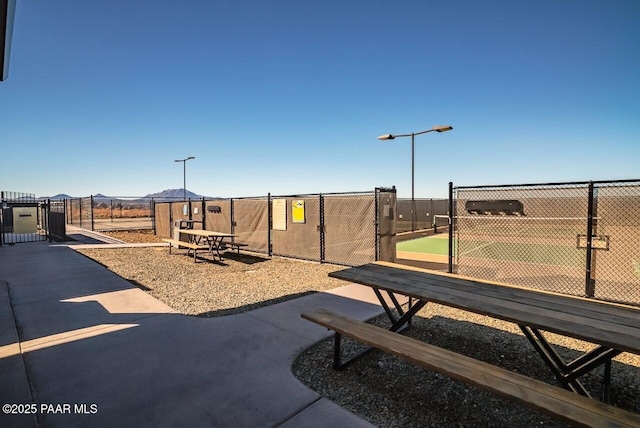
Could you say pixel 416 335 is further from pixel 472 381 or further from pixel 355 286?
pixel 355 286

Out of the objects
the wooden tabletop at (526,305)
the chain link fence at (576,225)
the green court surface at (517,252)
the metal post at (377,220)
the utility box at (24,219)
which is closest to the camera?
the wooden tabletop at (526,305)

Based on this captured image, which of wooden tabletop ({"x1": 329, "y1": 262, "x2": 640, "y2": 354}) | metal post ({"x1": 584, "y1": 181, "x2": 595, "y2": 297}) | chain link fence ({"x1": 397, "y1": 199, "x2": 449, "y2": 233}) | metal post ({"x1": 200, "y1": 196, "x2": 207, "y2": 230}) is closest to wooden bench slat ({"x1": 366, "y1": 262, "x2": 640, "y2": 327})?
wooden tabletop ({"x1": 329, "y1": 262, "x2": 640, "y2": 354})

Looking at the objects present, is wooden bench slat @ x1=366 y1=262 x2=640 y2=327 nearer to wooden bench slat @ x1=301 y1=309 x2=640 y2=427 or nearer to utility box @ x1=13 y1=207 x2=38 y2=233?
wooden bench slat @ x1=301 y1=309 x2=640 y2=427

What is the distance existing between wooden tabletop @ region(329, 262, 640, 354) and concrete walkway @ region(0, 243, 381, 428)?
47.2 inches

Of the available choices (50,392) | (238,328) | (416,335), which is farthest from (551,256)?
(50,392)

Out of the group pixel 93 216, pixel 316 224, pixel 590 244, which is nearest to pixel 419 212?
pixel 316 224

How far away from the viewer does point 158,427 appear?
229 centimetres

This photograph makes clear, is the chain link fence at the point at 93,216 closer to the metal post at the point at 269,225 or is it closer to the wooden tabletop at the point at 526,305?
the metal post at the point at 269,225

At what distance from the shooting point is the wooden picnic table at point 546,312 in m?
2.14

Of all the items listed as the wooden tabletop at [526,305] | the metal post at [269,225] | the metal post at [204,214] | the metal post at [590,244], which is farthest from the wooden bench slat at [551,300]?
the metal post at [204,214]

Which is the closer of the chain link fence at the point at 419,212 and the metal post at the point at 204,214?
the metal post at the point at 204,214

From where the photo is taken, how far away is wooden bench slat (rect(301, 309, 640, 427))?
1714 millimetres

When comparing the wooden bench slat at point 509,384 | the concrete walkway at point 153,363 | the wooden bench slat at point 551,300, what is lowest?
the concrete walkway at point 153,363

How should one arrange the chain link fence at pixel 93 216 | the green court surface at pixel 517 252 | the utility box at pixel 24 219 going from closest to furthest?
the green court surface at pixel 517 252, the utility box at pixel 24 219, the chain link fence at pixel 93 216
